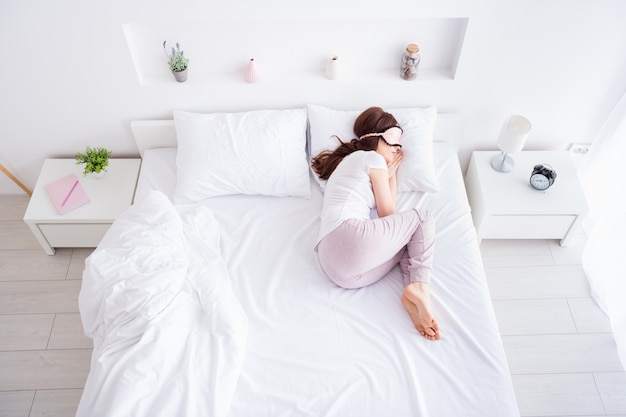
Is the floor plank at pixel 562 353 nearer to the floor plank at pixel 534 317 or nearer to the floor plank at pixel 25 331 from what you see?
the floor plank at pixel 534 317

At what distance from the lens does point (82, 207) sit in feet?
7.91

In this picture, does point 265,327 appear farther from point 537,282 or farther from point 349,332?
point 537,282

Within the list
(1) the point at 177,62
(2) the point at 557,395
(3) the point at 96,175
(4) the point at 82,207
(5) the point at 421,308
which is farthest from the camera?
(3) the point at 96,175

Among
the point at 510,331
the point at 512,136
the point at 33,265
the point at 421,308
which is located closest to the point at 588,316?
the point at 510,331

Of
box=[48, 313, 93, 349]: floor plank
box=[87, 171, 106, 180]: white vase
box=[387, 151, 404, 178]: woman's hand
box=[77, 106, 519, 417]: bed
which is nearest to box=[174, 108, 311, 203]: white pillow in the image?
box=[77, 106, 519, 417]: bed

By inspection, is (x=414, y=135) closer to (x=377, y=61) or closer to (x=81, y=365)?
(x=377, y=61)

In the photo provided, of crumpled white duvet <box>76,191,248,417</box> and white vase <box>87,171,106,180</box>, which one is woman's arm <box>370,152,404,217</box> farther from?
white vase <box>87,171,106,180</box>

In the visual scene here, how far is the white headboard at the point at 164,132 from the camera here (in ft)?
8.05

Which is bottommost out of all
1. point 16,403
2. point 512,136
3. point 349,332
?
point 16,403

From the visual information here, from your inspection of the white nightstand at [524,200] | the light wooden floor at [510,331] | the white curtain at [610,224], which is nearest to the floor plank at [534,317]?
the light wooden floor at [510,331]

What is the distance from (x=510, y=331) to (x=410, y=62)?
4.66ft

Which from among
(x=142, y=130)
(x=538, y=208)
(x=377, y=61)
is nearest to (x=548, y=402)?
(x=538, y=208)

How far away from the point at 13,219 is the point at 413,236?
7.65 ft

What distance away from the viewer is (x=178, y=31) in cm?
226
